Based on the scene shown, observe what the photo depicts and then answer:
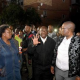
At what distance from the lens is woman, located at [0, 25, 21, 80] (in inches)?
114

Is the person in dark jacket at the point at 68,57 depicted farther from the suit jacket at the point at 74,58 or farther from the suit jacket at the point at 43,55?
the suit jacket at the point at 43,55

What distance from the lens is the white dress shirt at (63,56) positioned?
2.92 metres

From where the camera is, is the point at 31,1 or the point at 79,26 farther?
the point at 31,1

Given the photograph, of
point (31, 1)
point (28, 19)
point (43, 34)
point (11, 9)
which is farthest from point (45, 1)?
point (43, 34)

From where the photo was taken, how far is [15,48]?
3.19 metres

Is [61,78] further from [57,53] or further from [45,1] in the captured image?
[45,1]

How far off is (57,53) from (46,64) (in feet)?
2.15

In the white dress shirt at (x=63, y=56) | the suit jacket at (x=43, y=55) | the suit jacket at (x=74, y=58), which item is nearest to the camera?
the suit jacket at (x=74, y=58)

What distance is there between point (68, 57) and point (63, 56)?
12 cm

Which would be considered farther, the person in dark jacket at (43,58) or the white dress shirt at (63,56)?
the person in dark jacket at (43,58)

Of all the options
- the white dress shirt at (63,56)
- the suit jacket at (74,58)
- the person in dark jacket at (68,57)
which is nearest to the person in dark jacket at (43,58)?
the person in dark jacket at (68,57)

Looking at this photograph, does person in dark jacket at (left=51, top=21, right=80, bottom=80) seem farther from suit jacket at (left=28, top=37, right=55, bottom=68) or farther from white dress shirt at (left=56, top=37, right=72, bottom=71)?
suit jacket at (left=28, top=37, right=55, bottom=68)

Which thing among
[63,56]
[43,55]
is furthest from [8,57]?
[63,56]

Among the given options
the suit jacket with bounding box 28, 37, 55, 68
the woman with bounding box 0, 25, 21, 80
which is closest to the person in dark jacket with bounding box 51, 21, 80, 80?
the suit jacket with bounding box 28, 37, 55, 68
